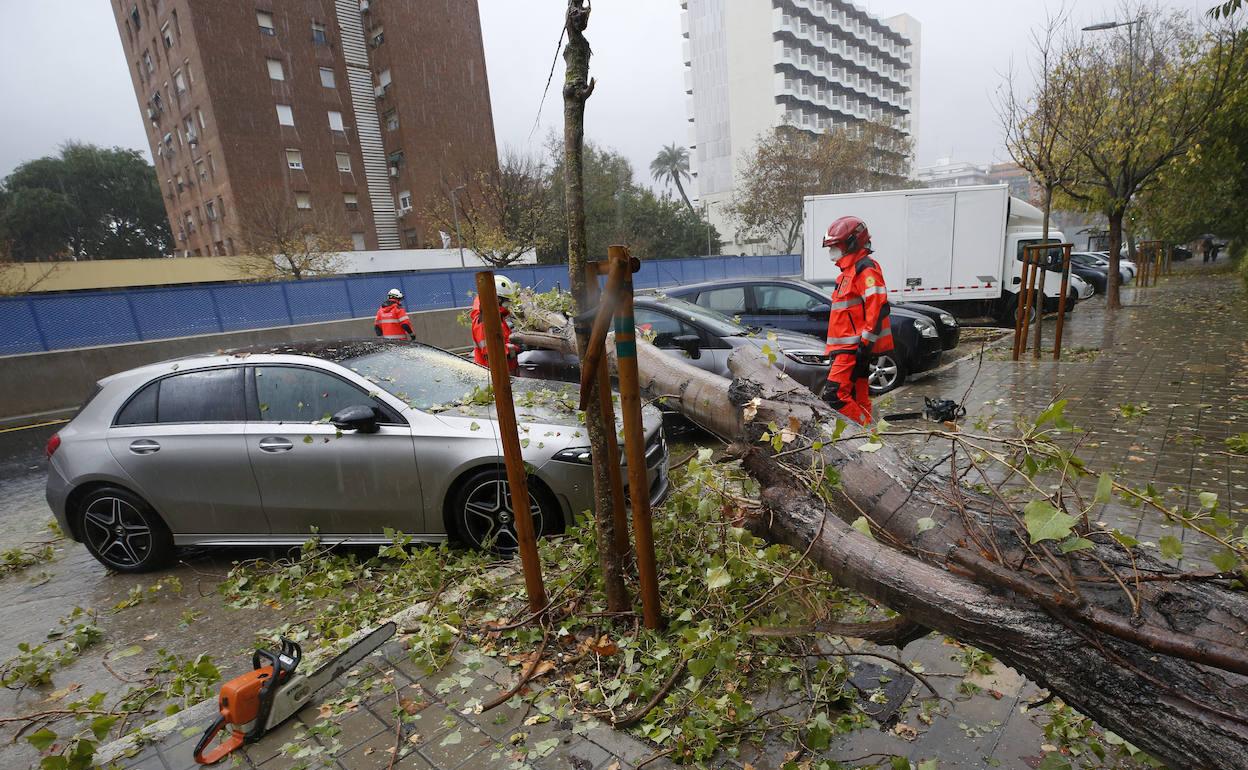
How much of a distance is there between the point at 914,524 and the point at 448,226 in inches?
1385

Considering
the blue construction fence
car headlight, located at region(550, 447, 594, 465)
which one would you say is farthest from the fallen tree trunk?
the blue construction fence

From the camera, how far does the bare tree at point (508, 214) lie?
29766 millimetres

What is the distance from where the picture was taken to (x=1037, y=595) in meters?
1.56

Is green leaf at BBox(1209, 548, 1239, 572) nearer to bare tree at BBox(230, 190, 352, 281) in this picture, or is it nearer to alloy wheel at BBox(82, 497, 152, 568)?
alloy wheel at BBox(82, 497, 152, 568)

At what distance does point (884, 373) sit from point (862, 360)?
4114 millimetres

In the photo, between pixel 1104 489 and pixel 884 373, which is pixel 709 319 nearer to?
pixel 884 373

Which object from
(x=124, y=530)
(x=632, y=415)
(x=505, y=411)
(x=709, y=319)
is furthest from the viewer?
(x=709, y=319)

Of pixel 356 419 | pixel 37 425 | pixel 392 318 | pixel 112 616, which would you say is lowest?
pixel 37 425

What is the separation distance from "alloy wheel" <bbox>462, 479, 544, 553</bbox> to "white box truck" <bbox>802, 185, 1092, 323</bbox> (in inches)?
417

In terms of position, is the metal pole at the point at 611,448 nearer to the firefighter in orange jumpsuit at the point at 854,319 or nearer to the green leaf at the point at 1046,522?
the green leaf at the point at 1046,522

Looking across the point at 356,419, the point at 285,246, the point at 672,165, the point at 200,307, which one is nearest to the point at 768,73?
the point at 672,165

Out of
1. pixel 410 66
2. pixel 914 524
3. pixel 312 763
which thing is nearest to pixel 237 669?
pixel 312 763

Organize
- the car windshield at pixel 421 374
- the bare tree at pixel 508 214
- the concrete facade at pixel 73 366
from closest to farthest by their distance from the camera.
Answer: the car windshield at pixel 421 374 → the concrete facade at pixel 73 366 → the bare tree at pixel 508 214

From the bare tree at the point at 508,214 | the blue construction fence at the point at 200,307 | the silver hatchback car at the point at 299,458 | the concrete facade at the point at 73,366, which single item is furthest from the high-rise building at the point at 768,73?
the silver hatchback car at the point at 299,458
